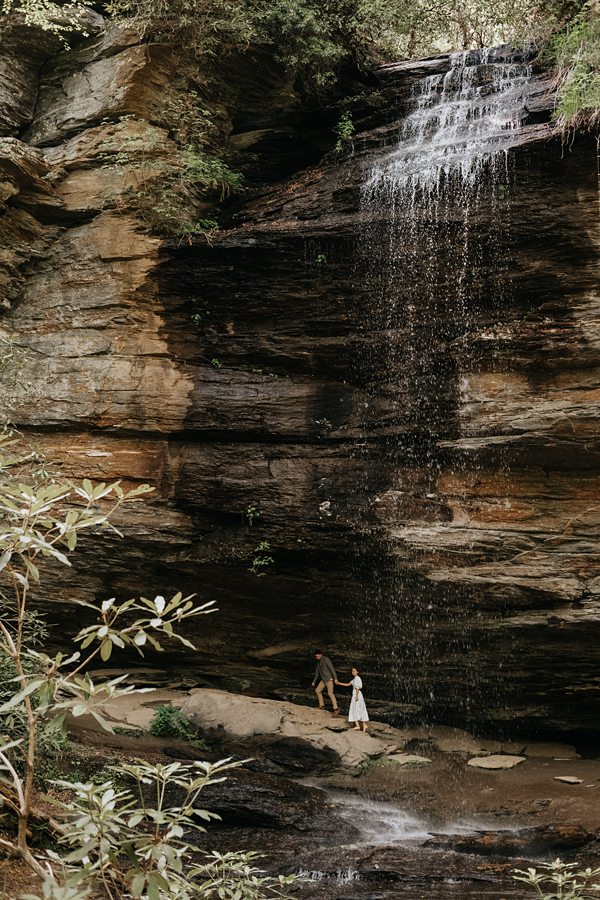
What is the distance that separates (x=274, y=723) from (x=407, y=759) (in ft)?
A: 6.96

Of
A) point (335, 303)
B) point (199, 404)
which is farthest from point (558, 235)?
point (199, 404)

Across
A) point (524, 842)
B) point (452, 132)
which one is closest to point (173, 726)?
point (524, 842)

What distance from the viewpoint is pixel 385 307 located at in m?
12.0

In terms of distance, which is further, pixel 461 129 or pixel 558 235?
pixel 461 129

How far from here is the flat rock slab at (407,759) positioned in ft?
34.1

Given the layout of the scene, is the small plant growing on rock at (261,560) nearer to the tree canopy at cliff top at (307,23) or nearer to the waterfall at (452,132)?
the waterfall at (452,132)

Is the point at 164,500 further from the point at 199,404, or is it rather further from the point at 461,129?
the point at 461,129

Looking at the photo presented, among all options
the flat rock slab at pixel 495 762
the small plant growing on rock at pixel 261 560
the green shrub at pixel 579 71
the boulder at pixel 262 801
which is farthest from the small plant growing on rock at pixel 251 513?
the green shrub at pixel 579 71

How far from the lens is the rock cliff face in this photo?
1070cm

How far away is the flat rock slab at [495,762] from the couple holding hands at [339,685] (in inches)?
70.0

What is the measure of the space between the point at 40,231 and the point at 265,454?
243 inches

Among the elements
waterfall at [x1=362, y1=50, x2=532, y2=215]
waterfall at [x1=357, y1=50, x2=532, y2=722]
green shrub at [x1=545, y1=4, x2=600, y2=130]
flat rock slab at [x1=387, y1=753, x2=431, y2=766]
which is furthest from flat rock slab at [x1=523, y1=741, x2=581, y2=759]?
green shrub at [x1=545, y1=4, x2=600, y2=130]

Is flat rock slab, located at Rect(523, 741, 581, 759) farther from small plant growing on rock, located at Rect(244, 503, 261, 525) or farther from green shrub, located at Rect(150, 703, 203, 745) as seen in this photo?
small plant growing on rock, located at Rect(244, 503, 261, 525)

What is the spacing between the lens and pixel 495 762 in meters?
Result: 10.5
